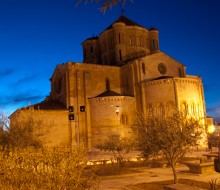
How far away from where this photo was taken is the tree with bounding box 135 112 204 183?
1389 cm

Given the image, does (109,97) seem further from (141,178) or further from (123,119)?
(141,178)

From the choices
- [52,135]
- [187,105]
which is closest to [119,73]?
[187,105]

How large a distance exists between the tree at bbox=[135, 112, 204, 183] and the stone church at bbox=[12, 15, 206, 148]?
15.9 m

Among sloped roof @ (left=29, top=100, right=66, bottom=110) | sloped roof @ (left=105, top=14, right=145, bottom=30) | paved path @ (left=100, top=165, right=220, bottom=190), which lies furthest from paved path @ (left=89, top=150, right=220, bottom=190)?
sloped roof @ (left=105, top=14, right=145, bottom=30)

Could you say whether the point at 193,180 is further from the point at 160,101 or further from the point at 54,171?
the point at 160,101

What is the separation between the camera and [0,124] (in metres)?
22.2

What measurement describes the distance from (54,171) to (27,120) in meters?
15.5

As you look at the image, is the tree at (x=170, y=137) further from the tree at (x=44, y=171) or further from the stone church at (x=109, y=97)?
the stone church at (x=109, y=97)

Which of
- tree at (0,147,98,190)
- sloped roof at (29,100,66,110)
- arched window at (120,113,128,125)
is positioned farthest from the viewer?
arched window at (120,113,128,125)

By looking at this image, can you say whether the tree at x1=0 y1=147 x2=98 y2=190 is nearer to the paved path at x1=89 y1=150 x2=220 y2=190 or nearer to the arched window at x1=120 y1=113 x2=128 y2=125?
the paved path at x1=89 y1=150 x2=220 y2=190

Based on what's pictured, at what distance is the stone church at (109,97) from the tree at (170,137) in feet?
52.1

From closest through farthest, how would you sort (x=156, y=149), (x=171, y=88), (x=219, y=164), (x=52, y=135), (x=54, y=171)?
(x=219, y=164) < (x=54, y=171) < (x=156, y=149) < (x=52, y=135) < (x=171, y=88)

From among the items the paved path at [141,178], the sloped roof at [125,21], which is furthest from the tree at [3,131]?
the sloped roof at [125,21]

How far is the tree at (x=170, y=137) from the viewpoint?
45.6ft
